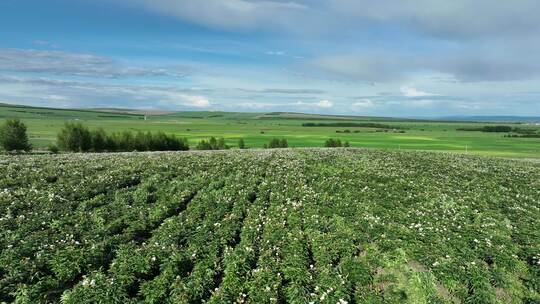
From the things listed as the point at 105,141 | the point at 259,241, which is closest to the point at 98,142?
the point at 105,141

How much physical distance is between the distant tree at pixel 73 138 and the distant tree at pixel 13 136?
829cm

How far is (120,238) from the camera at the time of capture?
15.3 meters

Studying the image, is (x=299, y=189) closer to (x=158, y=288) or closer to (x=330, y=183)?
(x=330, y=183)

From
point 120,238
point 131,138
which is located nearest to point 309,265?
point 120,238

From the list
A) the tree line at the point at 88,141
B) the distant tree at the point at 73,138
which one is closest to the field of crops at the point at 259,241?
the distant tree at the point at 73,138

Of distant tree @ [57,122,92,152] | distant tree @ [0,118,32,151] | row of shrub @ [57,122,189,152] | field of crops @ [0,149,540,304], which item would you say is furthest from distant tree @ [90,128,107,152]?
field of crops @ [0,149,540,304]

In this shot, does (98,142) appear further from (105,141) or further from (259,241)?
(259,241)

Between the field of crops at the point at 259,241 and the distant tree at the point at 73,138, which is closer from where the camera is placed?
the field of crops at the point at 259,241

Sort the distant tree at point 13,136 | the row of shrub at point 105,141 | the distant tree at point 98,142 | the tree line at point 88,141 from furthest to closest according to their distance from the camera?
the distant tree at point 98,142
the row of shrub at point 105,141
the tree line at point 88,141
the distant tree at point 13,136

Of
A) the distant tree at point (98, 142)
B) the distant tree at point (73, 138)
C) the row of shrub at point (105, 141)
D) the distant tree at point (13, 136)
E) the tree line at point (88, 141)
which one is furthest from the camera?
the distant tree at point (98, 142)

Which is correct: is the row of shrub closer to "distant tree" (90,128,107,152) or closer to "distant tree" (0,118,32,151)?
"distant tree" (90,128,107,152)

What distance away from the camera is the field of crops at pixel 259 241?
1182 centimetres

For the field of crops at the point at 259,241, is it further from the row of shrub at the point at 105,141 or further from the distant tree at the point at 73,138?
the row of shrub at the point at 105,141

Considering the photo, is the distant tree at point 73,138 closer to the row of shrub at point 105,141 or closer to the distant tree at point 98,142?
the row of shrub at point 105,141
